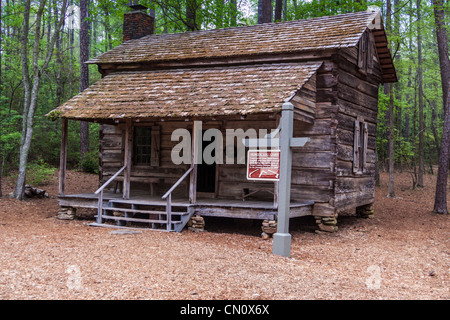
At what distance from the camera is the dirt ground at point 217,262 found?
17.9 feet

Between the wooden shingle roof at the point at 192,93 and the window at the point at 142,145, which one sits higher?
the wooden shingle roof at the point at 192,93

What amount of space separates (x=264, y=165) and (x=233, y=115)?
2.24 metres

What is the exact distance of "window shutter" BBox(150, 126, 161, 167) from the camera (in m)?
12.6

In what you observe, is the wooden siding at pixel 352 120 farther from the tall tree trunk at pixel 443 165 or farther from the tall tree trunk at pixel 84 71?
the tall tree trunk at pixel 84 71

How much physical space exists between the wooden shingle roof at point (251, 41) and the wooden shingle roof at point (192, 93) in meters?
0.49

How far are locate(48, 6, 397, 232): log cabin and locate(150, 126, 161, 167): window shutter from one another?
0.10 feet

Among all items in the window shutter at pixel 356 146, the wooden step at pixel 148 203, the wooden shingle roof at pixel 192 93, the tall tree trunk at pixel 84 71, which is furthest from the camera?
the tall tree trunk at pixel 84 71

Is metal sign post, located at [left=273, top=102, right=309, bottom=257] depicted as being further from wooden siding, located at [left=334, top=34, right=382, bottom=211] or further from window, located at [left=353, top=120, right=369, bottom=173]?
window, located at [left=353, top=120, right=369, bottom=173]

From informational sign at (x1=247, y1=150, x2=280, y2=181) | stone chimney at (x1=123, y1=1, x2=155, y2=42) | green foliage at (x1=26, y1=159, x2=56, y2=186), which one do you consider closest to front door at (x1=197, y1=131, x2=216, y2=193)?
informational sign at (x1=247, y1=150, x2=280, y2=181)

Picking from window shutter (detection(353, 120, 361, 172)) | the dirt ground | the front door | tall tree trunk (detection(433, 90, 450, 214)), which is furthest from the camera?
tall tree trunk (detection(433, 90, 450, 214))

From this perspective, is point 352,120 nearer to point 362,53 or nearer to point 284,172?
point 362,53

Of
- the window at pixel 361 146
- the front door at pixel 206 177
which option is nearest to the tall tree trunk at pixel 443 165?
the window at pixel 361 146

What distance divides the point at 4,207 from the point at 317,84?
9.62m
